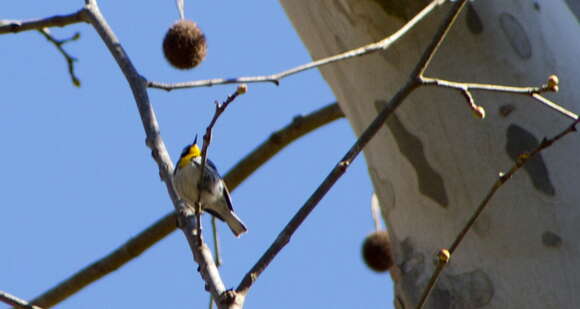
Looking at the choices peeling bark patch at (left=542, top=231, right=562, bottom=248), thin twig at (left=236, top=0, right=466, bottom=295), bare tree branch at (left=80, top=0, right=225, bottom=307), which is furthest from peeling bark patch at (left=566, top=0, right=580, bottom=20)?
bare tree branch at (left=80, top=0, right=225, bottom=307)

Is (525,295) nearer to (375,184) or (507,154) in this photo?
(507,154)

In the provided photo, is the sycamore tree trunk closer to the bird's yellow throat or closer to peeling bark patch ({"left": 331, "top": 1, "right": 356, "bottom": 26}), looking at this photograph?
peeling bark patch ({"left": 331, "top": 1, "right": 356, "bottom": 26})

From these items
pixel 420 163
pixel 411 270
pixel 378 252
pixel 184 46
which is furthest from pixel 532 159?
pixel 378 252

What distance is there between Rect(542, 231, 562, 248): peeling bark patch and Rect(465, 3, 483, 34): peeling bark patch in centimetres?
41

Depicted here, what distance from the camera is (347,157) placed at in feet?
4.22

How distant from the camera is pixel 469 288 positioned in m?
1.65

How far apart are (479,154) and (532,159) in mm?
100

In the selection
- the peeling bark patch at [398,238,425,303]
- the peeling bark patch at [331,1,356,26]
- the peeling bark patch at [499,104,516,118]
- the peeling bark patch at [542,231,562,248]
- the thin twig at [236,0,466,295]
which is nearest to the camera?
the thin twig at [236,0,466,295]

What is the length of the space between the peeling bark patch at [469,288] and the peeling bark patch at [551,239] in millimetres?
133

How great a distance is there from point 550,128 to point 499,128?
9 cm

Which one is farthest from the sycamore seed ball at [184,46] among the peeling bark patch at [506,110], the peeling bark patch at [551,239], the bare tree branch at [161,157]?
the peeling bark patch at [551,239]

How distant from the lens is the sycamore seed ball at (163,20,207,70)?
2.60 m

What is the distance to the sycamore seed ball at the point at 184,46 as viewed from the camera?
8.52 feet

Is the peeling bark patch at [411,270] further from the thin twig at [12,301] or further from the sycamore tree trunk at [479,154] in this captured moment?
the thin twig at [12,301]
